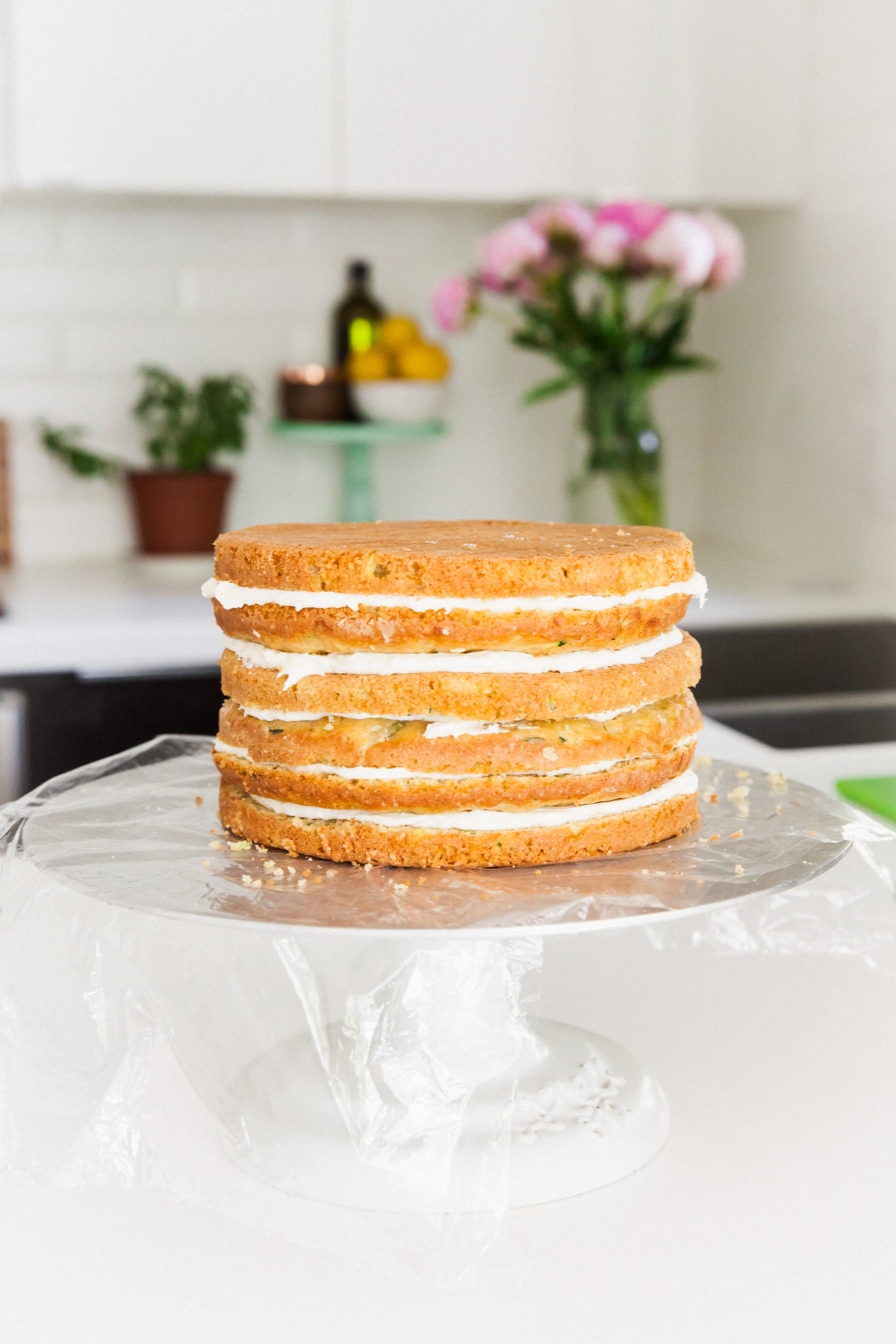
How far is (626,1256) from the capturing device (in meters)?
0.67

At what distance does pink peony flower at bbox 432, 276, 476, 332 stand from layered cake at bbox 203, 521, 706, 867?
1703 mm

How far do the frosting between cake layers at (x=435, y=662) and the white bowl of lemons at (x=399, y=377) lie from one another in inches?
72.5

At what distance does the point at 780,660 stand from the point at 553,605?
1618 mm

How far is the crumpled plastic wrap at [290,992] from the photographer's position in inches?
27.7

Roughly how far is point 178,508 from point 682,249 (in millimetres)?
1013

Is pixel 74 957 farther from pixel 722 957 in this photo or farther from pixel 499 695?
pixel 722 957

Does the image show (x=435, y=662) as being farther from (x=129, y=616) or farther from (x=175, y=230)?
(x=175, y=230)

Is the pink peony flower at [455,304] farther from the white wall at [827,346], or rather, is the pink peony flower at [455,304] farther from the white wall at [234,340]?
the white wall at [827,346]

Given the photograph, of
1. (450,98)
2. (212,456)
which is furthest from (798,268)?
(212,456)

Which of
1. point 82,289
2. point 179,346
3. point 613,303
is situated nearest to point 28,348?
point 82,289

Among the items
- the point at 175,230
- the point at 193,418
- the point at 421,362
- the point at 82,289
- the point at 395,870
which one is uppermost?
the point at 175,230

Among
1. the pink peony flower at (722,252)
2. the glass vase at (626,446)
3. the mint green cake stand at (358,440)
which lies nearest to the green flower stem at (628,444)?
the glass vase at (626,446)

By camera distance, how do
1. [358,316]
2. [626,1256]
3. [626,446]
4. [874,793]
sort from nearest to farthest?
1. [626,1256]
2. [874,793]
3. [626,446]
4. [358,316]

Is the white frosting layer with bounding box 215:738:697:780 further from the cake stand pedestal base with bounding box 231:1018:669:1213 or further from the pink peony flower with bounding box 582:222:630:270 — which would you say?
the pink peony flower with bounding box 582:222:630:270
